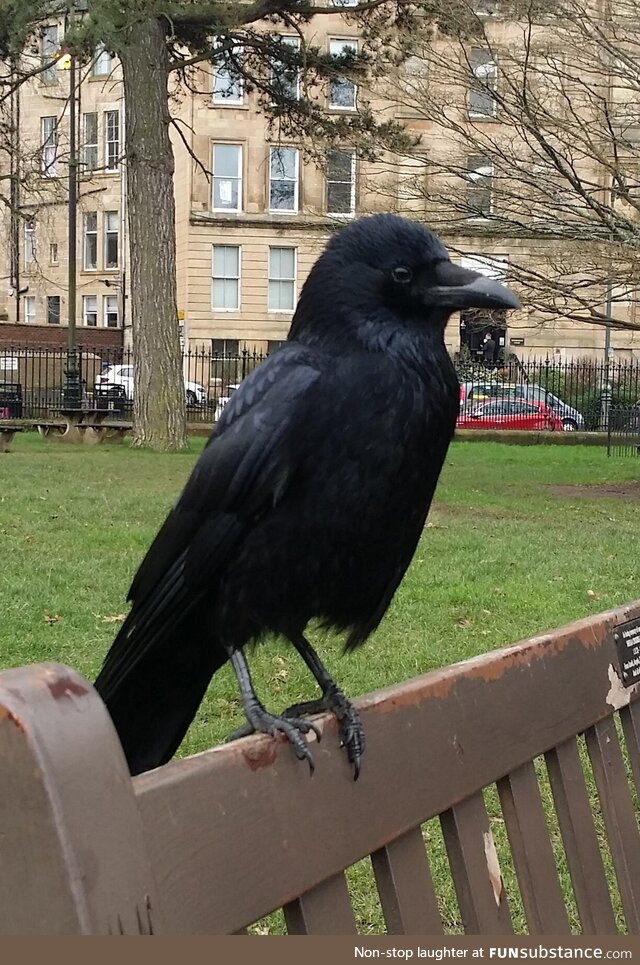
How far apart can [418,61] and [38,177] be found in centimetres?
941

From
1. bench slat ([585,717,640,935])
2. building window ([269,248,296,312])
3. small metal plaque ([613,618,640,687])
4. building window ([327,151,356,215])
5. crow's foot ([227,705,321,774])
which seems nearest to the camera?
crow's foot ([227,705,321,774])

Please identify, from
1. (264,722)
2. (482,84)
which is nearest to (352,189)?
(482,84)

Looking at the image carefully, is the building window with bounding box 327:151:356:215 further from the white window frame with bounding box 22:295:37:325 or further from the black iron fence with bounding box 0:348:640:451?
the white window frame with bounding box 22:295:37:325

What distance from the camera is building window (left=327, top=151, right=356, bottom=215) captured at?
1367cm

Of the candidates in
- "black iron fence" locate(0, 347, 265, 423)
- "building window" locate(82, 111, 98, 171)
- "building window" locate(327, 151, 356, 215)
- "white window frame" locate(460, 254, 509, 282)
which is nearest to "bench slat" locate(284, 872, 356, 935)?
"white window frame" locate(460, 254, 509, 282)

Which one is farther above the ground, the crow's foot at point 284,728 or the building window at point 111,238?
the building window at point 111,238

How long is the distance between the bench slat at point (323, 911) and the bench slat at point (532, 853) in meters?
0.48

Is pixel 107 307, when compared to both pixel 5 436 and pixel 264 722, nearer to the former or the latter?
pixel 5 436

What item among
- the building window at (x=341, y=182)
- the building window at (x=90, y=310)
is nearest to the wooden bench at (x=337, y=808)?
the building window at (x=341, y=182)

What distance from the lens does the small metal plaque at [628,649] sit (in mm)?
2418

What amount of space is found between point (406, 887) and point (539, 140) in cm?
1060

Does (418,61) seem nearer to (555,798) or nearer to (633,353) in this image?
(555,798)

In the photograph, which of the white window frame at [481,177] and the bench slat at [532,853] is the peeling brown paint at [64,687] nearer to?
the bench slat at [532,853]

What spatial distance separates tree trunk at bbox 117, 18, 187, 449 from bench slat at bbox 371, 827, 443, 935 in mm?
14285
